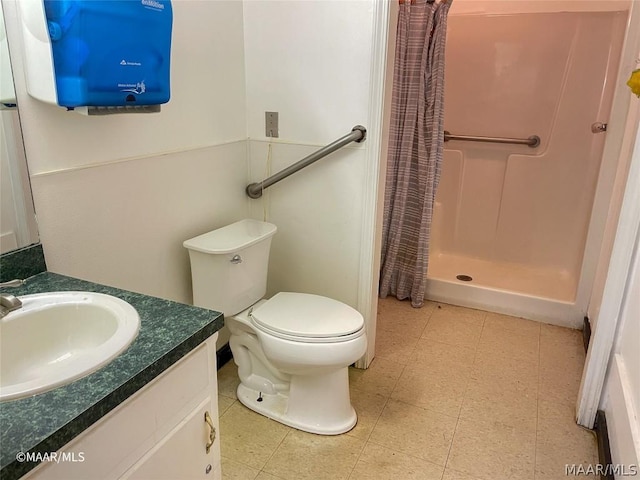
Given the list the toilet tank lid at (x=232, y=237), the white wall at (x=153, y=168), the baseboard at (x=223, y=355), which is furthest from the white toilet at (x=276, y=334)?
the baseboard at (x=223, y=355)

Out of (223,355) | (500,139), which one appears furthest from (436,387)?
(500,139)

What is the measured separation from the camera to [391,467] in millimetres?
1684

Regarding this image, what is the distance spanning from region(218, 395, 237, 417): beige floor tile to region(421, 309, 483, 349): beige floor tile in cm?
107

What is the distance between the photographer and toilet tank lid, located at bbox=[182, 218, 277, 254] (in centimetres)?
178

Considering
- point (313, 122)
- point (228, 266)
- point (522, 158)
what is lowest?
point (228, 266)

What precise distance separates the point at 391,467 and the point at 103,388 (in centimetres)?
119

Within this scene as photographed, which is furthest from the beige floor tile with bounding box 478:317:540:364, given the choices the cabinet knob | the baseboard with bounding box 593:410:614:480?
the cabinet knob

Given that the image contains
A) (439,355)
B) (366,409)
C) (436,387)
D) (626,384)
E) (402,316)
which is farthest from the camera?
(402,316)

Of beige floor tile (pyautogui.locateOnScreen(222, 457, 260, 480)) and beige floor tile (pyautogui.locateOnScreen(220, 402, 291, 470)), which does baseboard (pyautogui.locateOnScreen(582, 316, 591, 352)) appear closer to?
beige floor tile (pyautogui.locateOnScreen(220, 402, 291, 470))

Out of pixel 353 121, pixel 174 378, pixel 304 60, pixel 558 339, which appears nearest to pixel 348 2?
pixel 304 60

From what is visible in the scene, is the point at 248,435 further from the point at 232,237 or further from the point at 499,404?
the point at 499,404

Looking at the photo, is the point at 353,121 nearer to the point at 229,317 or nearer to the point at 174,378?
the point at 229,317

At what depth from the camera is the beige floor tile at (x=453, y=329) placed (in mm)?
2516

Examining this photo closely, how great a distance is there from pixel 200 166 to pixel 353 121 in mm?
641
